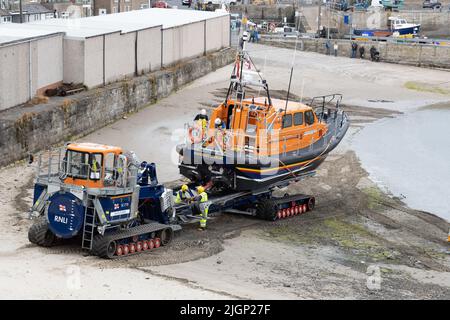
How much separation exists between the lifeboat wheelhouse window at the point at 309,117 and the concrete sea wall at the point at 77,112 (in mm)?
7678

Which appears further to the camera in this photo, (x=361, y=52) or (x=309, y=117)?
(x=361, y=52)

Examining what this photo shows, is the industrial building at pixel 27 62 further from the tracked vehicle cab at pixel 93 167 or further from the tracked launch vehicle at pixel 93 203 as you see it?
the tracked vehicle cab at pixel 93 167

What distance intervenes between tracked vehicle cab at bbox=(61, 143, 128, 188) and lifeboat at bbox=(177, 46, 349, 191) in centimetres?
373

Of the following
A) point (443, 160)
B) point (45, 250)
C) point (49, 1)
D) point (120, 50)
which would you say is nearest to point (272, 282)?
point (45, 250)

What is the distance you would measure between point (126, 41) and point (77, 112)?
5.79 m

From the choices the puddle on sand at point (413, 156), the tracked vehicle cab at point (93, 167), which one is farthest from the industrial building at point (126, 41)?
the tracked vehicle cab at point (93, 167)

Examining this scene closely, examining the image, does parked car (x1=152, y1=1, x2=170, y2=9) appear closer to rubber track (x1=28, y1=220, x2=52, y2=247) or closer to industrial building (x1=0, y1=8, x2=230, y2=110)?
industrial building (x1=0, y1=8, x2=230, y2=110)

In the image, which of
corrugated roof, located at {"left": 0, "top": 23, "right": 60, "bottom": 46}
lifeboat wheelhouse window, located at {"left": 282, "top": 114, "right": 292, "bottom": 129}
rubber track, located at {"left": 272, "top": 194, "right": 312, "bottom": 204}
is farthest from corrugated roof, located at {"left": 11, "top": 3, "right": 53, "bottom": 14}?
rubber track, located at {"left": 272, "top": 194, "right": 312, "bottom": 204}

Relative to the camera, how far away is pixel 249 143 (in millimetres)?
21531

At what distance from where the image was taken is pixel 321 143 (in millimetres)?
23484

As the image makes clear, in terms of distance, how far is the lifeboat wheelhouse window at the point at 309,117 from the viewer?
74.9ft

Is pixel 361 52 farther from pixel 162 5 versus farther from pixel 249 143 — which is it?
pixel 249 143

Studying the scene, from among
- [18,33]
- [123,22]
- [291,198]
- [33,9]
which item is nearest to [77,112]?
[18,33]

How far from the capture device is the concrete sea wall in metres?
24.7
